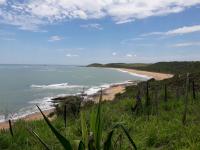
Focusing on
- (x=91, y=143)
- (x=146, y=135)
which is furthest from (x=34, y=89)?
(x=91, y=143)

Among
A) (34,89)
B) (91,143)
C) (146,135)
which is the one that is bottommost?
(34,89)

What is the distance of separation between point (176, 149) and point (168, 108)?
4.82 m

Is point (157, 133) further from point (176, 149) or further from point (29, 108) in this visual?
point (29, 108)

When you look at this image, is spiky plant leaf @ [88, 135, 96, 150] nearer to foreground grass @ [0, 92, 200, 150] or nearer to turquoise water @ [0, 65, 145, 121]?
foreground grass @ [0, 92, 200, 150]

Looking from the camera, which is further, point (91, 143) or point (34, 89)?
point (34, 89)

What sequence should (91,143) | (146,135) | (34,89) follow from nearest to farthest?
(91,143), (146,135), (34,89)

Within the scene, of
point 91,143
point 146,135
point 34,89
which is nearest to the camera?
point 91,143

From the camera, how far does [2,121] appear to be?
19.0 m

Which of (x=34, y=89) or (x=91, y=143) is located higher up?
(x=91, y=143)

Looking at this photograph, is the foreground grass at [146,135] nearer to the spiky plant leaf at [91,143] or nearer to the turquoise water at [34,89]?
the spiky plant leaf at [91,143]

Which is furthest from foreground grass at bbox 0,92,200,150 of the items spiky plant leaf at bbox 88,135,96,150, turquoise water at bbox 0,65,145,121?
turquoise water at bbox 0,65,145,121

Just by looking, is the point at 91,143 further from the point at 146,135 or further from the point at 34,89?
the point at 34,89

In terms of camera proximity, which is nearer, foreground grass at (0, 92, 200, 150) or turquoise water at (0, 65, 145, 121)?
foreground grass at (0, 92, 200, 150)

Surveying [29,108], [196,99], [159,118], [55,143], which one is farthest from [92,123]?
[29,108]
